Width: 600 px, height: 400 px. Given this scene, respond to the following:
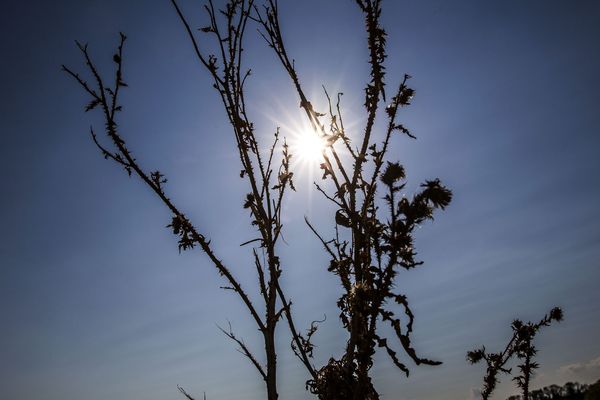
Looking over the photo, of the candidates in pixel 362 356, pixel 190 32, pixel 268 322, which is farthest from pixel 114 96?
pixel 362 356

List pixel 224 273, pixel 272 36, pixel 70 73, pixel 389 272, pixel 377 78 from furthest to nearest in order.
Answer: pixel 272 36
pixel 377 78
pixel 70 73
pixel 224 273
pixel 389 272

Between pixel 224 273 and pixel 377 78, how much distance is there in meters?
1.78

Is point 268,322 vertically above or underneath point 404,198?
underneath

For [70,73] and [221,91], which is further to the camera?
[221,91]

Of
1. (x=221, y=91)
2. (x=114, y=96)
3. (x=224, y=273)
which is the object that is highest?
(x=221, y=91)

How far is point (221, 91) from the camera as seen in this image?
8.91 ft

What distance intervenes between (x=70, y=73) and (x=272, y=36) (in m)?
1.46

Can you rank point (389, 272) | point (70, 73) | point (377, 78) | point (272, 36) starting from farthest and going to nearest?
point (272, 36)
point (377, 78)
point (70, 73)
point (389, 272)

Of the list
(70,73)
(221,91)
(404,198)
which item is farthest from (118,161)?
(404,198)

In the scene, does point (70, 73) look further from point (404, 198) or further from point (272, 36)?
point (404, 198)

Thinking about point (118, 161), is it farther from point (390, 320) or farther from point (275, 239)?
point (390, 320)

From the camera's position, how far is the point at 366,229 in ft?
7.56

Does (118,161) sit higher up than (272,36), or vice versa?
(272,36)

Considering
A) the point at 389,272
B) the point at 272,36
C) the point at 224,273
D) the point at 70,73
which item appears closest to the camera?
the point at 389,272
